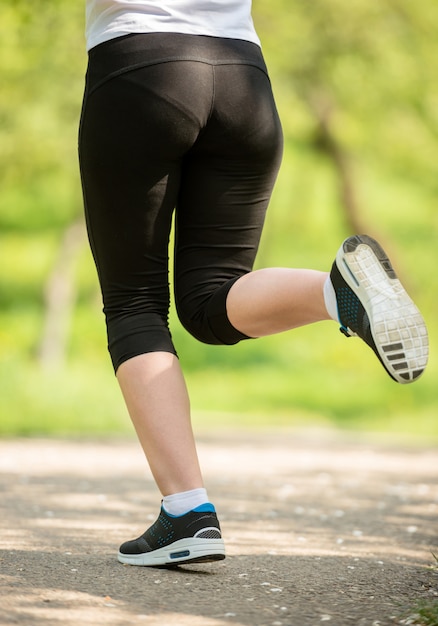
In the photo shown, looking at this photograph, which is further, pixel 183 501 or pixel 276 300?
pixel 183 501

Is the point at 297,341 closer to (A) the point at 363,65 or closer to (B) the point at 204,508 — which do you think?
(A) the point at 363,65

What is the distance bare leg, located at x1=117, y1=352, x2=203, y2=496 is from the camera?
2449 millimetres

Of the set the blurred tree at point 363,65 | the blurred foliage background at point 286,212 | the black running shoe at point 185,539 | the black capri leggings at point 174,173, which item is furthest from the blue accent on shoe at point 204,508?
the blurred tree at point 363,65

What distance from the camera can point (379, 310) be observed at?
7.02 ft

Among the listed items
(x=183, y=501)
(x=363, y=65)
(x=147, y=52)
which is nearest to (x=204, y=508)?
(x=183, y=501)

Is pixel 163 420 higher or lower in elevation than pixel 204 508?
higher

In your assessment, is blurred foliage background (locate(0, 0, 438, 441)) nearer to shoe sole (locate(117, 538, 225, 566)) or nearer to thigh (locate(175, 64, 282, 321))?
thigh (locate(175, 64, 282, 321))

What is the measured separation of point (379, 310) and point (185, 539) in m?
0.77

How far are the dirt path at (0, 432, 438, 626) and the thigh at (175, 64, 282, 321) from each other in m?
0.72

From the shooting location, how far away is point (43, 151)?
32.0ft

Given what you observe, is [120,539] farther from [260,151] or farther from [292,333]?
[292,333]

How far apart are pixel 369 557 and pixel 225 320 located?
0.89m

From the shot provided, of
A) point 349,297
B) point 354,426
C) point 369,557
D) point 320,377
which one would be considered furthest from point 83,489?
point 320,377

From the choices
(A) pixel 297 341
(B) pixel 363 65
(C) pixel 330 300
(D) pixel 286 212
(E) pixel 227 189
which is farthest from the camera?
(D) pixel 286 212
